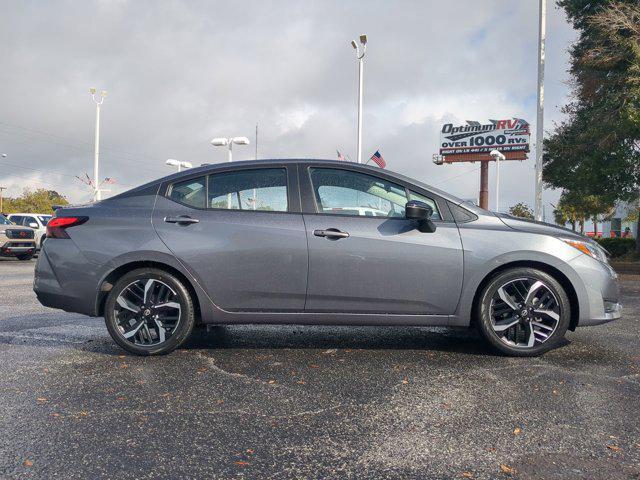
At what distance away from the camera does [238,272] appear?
430 cm

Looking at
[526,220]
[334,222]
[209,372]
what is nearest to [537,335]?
[526,220]

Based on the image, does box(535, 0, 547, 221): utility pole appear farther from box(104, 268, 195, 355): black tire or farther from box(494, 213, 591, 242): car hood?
box(104, 268, 195, 355): black tire

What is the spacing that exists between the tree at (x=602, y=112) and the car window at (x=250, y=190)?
14.0 meters

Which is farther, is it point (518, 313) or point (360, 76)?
point (360, 76)

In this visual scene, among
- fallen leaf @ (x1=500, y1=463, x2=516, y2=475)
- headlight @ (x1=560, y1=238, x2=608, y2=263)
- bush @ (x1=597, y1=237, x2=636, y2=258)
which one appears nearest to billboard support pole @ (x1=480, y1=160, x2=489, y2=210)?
bush @ (x1=597, y1=237, x2=636, y2=258)

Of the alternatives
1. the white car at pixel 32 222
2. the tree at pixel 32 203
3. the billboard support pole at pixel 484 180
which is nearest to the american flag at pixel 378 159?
the white car at pixel 32 222

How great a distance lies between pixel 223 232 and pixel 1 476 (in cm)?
242

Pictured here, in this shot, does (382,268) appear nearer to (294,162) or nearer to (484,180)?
(294,162)

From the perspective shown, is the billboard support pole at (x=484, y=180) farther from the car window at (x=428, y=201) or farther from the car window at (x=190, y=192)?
the car window at (x=190, y=192)

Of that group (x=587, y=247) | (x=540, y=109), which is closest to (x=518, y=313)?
(x=587, y=247)

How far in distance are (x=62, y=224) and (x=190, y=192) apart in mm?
1078

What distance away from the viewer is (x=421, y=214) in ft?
13.8

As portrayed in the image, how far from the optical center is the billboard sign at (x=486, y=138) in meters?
53.2

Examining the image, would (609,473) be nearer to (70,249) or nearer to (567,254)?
(567,254)
